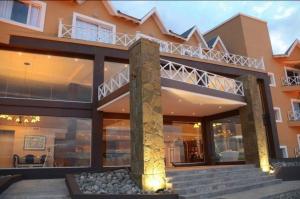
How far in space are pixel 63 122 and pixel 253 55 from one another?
574 inches

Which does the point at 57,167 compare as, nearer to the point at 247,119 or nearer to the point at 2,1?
the point at 2,1

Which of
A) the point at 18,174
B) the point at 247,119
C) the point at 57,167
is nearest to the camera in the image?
the point at 18,174

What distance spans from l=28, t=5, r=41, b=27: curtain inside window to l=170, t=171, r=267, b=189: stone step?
9738 millimetres

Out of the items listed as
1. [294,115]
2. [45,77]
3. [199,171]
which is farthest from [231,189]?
[294,115]

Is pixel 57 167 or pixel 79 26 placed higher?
pixel 79 26

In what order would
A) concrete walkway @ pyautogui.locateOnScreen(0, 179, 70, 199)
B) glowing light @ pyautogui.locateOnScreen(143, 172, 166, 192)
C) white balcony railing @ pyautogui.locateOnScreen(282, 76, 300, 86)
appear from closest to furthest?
concrete walkway @ pyautogui.locateOnScreen(0, 179, 70, 199)
glowing light @ pyautogui.locateOnScreen(143, 172, 166, 192)
white balcony railing @ pyautogui.locateOnScreen(282, 76, 300, 86)

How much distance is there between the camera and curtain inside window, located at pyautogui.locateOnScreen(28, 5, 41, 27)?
11858 mm

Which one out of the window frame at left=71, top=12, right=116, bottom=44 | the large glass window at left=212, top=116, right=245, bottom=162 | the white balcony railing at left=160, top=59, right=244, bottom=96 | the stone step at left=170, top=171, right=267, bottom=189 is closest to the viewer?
the stone step at left=170, top=171, right=267, bottom=189

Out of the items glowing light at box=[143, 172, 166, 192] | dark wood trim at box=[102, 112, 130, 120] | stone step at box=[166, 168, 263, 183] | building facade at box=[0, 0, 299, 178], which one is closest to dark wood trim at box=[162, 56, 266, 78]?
building facade at box=[0, 0, 299, 178]

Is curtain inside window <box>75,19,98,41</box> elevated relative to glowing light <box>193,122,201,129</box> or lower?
elevated

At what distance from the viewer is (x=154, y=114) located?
25.7 ft

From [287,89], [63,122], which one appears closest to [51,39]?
[63,122]

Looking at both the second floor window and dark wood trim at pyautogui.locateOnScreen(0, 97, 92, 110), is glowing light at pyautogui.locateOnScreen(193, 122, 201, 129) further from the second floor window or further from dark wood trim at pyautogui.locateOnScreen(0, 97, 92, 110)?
the second floor window

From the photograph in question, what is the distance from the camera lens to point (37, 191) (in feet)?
24.4
